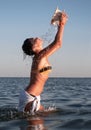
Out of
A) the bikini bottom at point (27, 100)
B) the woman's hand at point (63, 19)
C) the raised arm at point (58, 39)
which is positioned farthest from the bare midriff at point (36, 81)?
the woman's hand at point (63, 19)

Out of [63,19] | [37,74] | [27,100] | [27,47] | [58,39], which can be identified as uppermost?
[63,19]

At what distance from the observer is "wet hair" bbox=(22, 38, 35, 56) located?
10.2 meters

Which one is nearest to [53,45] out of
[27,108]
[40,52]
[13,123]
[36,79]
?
[40,52]

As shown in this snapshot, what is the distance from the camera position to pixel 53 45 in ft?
31.5

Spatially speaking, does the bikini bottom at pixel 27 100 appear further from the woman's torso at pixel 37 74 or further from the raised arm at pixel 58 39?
the raised arm at pixel 58 39

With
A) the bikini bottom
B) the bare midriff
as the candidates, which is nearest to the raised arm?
the bare midriff

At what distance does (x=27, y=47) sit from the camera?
33.6ft

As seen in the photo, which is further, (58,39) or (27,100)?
(27,100)

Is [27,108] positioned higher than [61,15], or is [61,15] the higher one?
[61,15]

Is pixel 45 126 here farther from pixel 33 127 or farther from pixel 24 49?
pixel 24 49

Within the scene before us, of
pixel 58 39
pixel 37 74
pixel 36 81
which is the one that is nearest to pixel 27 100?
pixel 36 81

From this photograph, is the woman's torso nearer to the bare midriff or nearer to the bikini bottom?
the bare midriff

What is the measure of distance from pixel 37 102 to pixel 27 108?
1.05 feet

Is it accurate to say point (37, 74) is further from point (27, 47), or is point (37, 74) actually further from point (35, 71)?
point (27, 47)
